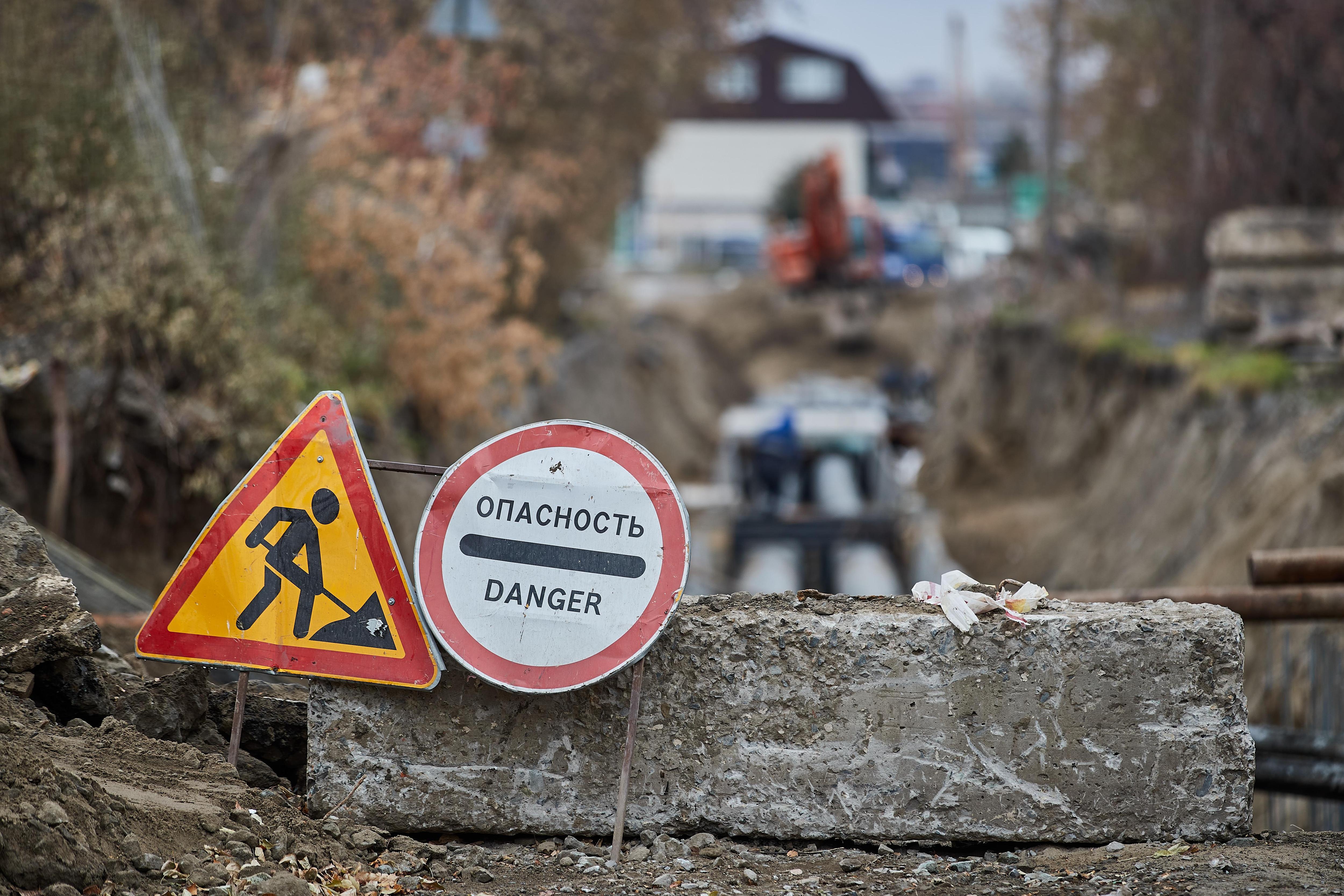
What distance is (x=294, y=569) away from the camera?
3.92 meters

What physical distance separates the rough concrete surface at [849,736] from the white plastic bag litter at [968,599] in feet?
0.14

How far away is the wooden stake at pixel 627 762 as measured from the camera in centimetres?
371

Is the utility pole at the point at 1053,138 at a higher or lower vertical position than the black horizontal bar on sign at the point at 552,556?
higher

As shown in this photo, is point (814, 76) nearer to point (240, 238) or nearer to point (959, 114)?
point (959, 114)

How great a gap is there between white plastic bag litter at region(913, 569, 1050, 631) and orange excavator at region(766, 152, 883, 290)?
30892 mm

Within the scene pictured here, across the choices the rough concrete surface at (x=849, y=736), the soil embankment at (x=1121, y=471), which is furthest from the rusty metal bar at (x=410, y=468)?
the soil embankment at (x=1121, y=471)

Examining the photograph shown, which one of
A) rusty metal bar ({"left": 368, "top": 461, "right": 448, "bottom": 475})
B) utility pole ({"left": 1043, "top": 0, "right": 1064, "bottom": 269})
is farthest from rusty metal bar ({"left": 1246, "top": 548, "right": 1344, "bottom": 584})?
utility pole ({"left": 1043, "top": 0, "right": 1064, "bottom": 269})

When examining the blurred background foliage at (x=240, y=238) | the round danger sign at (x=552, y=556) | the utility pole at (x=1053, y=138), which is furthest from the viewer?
the utility pole at (x=1053, y=138)

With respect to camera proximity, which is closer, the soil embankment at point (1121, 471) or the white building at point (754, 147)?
the soil embankment at point (1121, 471)

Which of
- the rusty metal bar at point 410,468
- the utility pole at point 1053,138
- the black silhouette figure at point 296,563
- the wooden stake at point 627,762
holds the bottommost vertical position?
the wooden stake at point 627,762

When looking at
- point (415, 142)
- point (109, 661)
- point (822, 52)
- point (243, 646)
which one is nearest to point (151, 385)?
point (109, 661)

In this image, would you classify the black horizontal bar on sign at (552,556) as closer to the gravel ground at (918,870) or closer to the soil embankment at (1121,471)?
the gravel ground at (918,870)

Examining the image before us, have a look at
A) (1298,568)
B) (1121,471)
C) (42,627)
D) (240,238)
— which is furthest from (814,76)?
(42,627)

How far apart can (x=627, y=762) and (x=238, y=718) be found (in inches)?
47.4
